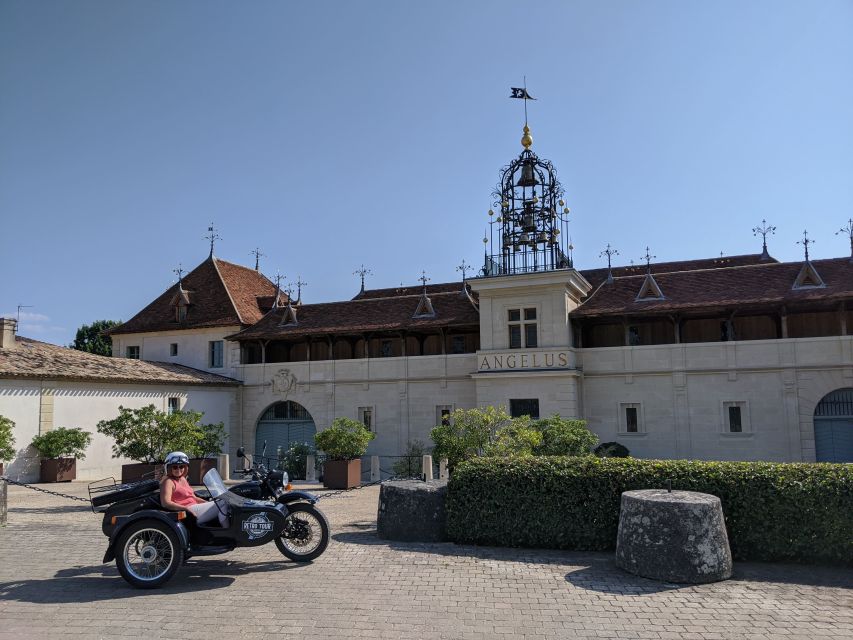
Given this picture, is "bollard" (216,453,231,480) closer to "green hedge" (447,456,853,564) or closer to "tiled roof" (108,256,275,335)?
"tiled roof" (108,256,275,335)

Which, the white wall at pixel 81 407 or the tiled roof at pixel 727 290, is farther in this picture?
the tiled roof at pixel 727 290

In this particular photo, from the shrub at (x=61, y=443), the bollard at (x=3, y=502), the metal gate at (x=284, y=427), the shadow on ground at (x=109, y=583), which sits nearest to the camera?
the shadow on ground at (x=109, y=583)

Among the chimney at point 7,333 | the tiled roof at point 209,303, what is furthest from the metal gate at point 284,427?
the chimney at point 7,333

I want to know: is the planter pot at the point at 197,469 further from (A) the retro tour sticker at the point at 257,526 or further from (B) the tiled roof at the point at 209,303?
(A) the retro tour sticker at the point at 257,526

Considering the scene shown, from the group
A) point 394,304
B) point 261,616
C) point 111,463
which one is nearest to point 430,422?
point 394,304

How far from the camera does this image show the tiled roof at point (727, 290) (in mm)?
21562

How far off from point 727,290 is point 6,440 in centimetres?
2331

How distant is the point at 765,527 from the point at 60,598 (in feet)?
29.3

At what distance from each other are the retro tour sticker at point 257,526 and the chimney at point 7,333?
58.8 feet

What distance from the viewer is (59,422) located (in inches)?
837

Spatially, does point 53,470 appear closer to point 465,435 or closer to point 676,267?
point 465,435

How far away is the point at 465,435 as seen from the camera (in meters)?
14.7

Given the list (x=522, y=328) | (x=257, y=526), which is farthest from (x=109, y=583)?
(x=522, y=328)

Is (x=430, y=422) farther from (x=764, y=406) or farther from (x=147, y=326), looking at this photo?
(x=147, y=326)
